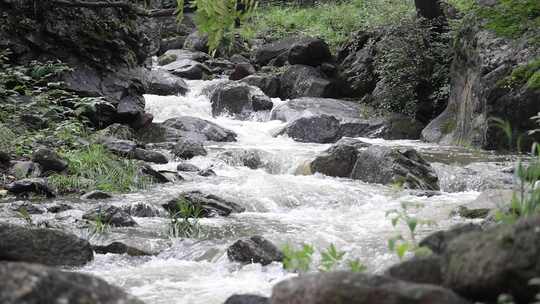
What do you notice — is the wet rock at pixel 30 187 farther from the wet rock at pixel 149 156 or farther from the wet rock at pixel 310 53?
the wet rock at pixel 310 53

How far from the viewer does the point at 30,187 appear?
340 inches

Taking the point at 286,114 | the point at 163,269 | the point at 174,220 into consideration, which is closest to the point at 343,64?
the point at 286,114

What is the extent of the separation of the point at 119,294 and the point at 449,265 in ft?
4.56

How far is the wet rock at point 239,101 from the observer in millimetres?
17808

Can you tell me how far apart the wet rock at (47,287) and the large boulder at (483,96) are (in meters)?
10.1

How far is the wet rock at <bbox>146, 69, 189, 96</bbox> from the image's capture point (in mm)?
18969

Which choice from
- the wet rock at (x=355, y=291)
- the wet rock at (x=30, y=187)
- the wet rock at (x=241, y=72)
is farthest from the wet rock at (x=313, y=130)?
the wet rock at (x=355, y=291)

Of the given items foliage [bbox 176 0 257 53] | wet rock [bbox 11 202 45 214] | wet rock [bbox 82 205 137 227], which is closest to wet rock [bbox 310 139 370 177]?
wet rock [bbox 82 205 137 227]

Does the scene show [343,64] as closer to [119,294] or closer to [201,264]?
[201,264]

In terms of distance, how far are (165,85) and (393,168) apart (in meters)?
10.7

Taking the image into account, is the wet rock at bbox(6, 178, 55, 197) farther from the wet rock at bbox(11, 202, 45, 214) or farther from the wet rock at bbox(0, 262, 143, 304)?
the wet rock at bbox(0, 262, 143, 304)

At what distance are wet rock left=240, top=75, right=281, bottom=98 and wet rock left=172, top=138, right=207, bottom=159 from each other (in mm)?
7379

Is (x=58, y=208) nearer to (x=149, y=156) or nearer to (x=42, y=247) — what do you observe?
(x=42, y=247)

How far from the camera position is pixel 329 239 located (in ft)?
21.4
